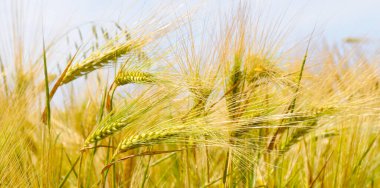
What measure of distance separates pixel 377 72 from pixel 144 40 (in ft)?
2.49

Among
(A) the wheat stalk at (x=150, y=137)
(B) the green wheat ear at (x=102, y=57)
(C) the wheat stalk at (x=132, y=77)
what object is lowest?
(A) the wheat stalk at (x=150, y=137)

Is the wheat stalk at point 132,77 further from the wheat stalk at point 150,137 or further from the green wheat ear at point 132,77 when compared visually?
the wheat stalk at point 150,137

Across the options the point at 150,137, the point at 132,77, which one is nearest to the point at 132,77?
the point at 132,77

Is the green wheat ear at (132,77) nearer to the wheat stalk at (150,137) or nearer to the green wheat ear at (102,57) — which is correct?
the green wheat ear at (102,57)

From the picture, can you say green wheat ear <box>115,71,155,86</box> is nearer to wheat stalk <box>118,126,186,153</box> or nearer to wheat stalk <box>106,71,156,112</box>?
wheat stalk <box>106,71,156,112</box>

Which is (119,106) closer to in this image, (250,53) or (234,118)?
(234,118)

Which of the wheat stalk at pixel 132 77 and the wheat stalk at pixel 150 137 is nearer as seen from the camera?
the wheat stalk at pixel 150 137

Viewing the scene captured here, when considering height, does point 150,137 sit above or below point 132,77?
below

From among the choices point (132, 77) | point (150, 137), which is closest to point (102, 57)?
point (132, 77)

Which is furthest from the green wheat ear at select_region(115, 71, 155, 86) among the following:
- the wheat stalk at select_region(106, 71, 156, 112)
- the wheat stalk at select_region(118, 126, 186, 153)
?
the wheat stalk at select_region(118, 126, 186, 153)

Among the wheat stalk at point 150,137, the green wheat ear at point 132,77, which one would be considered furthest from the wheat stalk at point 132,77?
the wheat stalk at point 150,137

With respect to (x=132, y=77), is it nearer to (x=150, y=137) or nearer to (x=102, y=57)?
(x=102, y=57)

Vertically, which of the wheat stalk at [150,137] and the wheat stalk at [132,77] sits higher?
the wheat stalk at [132,77]

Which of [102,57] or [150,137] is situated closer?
[150,137]
